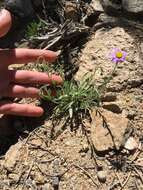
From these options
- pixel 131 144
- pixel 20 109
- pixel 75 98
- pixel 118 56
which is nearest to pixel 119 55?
pixel 118 56

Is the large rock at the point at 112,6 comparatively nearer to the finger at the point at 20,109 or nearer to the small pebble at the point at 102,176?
the finger at the point at 20,109

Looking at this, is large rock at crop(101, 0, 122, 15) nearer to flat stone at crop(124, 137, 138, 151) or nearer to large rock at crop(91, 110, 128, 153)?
large rock at crop(91, 110, 128, 153)

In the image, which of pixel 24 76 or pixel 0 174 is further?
pixel 24 76

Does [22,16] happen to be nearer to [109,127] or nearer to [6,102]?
[6,102]

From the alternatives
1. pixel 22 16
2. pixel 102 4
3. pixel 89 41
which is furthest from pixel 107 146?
pixel 22 16

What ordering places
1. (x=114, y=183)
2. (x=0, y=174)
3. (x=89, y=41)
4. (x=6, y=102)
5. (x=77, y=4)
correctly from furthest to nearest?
(x=77, y=4), (x=89, y=41), (x=6, y=102), (x=0, y=174), (x=114, y=183)

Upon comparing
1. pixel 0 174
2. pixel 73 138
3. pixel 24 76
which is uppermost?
pixel 24 76

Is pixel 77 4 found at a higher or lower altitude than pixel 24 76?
higher

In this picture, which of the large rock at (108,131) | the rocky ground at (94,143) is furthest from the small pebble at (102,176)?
the large rock at (108,131)
